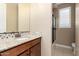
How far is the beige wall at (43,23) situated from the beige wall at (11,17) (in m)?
0.31

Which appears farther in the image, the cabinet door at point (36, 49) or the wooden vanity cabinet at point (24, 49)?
the cabinet door at point (36, 49)

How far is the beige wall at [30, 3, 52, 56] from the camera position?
2.29 m

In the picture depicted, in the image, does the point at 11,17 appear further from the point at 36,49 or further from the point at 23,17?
the point at 36,49

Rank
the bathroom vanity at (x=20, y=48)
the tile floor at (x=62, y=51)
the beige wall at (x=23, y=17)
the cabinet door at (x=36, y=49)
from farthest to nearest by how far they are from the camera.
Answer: the beige wall at (x=23, y=17), the cabinet door at (x=36, y=49), the tile floor at (x=62, y=51), the bathroom vanity at (x=20, y=48)

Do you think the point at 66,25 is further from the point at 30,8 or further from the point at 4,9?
the point at 4,9

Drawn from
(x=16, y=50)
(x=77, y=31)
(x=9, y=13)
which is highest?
(x=9, y=13)


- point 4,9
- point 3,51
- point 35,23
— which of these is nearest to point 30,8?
point 35,23

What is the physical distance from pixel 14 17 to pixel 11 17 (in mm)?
63

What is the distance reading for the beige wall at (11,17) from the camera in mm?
2348

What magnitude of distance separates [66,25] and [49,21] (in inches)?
13.8

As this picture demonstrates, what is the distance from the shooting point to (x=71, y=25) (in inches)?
83.6

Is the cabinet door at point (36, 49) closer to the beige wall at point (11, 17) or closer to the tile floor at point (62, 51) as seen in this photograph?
the tile floor at point (62, 51)

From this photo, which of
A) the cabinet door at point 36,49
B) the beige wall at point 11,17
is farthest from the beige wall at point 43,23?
the beige wall at point 11,17

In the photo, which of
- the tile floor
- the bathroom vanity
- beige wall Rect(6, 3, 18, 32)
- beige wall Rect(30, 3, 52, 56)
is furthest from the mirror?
the tile floor
